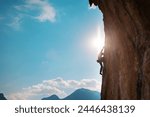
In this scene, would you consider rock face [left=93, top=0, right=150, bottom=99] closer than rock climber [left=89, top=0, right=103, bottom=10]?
Yes

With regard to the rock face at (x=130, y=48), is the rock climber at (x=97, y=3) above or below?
above

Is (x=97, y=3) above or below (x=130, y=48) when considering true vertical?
above

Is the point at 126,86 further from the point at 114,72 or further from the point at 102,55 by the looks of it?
the point at 102,55

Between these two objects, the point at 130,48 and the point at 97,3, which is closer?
the point at 130,48

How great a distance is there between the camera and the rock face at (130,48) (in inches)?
345

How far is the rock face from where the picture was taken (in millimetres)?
8773

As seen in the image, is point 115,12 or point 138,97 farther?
point 115,12

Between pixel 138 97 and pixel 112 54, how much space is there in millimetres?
3083

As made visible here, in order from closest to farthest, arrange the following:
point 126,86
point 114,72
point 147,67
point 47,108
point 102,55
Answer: point 47,108 < point 147,67 < point 126,86 < point 114,72 < point 102,55

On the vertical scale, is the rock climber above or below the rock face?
above

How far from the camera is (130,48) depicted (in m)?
9.41

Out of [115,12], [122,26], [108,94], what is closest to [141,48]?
[122,26]

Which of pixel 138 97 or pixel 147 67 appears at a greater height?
pixel 147 67

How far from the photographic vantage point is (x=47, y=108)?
248 inches
